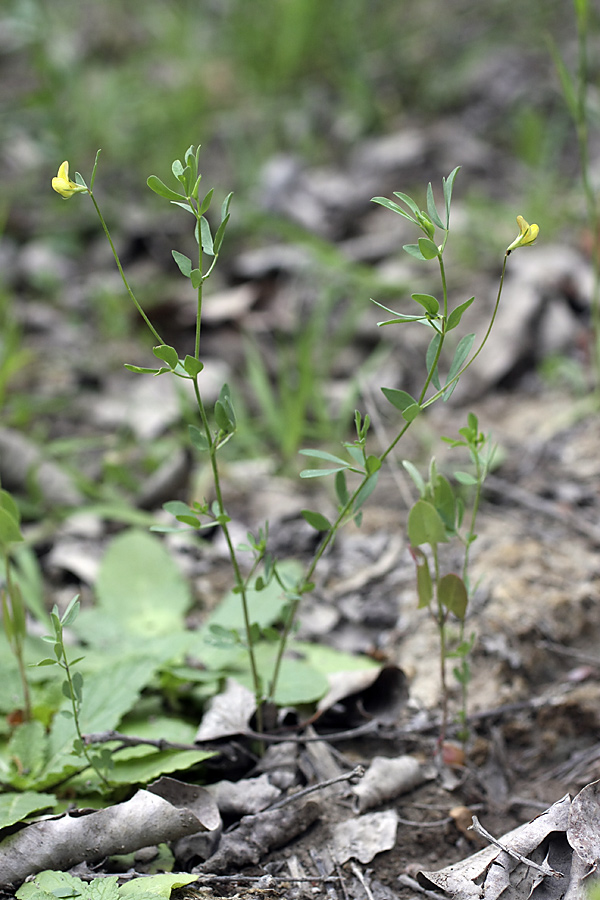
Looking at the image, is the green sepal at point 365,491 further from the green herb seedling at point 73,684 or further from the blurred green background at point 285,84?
the blurred green background at point 285,84

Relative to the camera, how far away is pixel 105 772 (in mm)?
1252

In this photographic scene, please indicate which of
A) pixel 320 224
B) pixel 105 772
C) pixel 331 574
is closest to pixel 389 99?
pixel 320 224

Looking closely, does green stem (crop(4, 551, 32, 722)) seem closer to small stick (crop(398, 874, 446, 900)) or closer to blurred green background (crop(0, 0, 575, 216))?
small stick (crop(398, 874, 446, 900))

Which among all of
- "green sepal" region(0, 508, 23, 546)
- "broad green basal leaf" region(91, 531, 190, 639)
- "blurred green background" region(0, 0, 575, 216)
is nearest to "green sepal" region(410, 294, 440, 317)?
"green sepal" region(0, 508, 23, 546)

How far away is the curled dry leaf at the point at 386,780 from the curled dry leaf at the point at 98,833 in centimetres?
29

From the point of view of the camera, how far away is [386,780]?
1.36 meters

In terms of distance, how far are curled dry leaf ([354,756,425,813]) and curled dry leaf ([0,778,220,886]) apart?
0.96 feet

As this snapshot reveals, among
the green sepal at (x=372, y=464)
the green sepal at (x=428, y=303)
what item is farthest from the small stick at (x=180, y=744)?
the green sepal at (x=428, y=303)

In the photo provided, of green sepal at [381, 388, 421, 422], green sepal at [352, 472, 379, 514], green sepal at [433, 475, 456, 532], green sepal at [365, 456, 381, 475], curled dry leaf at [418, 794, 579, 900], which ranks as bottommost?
curled dry leaf at [418, 794, 579, 900]

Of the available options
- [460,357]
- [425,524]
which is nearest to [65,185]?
[460,357]

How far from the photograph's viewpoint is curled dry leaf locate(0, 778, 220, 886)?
3.77 ft

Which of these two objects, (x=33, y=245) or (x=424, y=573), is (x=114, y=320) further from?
(x=424, y=573)

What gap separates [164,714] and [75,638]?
14.1 inches

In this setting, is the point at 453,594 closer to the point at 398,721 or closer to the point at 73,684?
the point at 398,721
